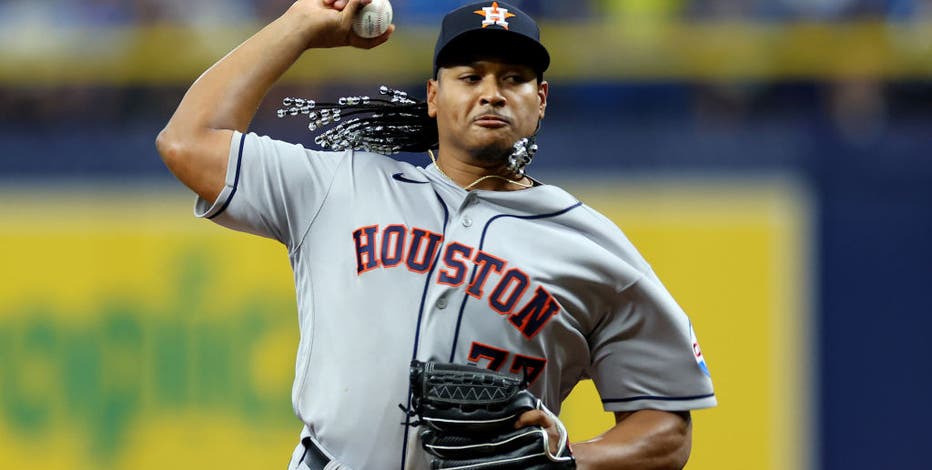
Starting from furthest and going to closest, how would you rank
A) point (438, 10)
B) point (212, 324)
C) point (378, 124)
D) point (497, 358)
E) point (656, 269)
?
1. point (438, 10)
2. point (212, 324)
3. point (656, 269)
4. point (378, 124)
5. point (497, 358)

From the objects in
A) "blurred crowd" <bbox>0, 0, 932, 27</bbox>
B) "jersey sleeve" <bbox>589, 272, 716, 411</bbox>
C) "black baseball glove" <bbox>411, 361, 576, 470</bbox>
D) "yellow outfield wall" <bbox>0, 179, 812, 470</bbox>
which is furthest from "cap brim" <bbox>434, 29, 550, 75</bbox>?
"blurred crowd" <bbox>0, 0, 932, 27</bbox>

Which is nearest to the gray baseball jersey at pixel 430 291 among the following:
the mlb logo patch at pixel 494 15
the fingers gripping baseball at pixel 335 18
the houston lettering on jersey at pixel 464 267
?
the houston lettering on jersey at pixel 464 267

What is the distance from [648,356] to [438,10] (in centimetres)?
484

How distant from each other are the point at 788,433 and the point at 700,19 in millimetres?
2252

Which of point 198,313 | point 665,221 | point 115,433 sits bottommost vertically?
point 115,433

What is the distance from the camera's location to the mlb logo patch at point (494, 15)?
10.3 ft

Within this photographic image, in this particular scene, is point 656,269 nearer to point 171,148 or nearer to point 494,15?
Answer: point 494,15

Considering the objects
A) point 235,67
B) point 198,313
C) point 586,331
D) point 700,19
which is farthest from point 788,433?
point 235,67

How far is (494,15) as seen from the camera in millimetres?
3156

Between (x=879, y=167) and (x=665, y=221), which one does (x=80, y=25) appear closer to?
(x=665, y=221)

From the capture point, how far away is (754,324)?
661 centimetres

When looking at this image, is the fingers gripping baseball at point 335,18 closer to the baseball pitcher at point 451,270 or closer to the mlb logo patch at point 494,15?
the baseball pitcher at point 451,270

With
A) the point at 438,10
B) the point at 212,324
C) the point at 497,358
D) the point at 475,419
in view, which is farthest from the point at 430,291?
the point at 438,10

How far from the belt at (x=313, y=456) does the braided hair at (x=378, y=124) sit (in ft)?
2.35
